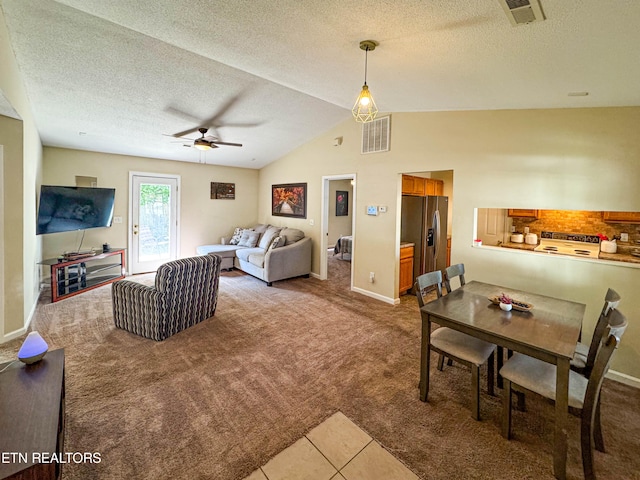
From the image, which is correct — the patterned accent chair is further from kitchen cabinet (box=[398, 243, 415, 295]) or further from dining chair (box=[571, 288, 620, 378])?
dining chair (box=[571, 288, 620, 378])

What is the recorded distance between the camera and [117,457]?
5.68ft

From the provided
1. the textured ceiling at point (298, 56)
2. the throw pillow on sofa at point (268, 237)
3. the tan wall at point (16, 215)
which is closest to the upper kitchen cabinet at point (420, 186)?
the textured ceiling at point (298, 56)

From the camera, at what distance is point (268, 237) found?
6152 mm

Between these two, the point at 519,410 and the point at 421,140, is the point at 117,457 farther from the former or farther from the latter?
the point at 421,140

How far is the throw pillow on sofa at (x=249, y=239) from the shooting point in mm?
6600

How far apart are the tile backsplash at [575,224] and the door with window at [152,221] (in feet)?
22.2

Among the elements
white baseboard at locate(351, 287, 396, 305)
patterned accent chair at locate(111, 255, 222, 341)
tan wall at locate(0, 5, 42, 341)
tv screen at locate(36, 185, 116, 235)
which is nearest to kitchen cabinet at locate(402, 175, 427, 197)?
white baseboard at locate(351, 287, 396, 305)

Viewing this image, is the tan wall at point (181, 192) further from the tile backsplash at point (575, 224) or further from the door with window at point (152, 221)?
the tile backsplash at point (575, 224)

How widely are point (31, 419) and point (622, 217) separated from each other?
587cm

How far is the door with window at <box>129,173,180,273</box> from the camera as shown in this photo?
19.4 ft

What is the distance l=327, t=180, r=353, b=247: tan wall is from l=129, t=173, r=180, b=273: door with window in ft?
14.3

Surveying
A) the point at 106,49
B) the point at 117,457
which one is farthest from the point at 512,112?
the point at 117,457

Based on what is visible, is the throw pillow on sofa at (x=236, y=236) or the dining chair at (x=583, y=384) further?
the throw pillow on sofa at (x=236, y=236)

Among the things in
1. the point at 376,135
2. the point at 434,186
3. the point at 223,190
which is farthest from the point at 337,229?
the point at 376,135
